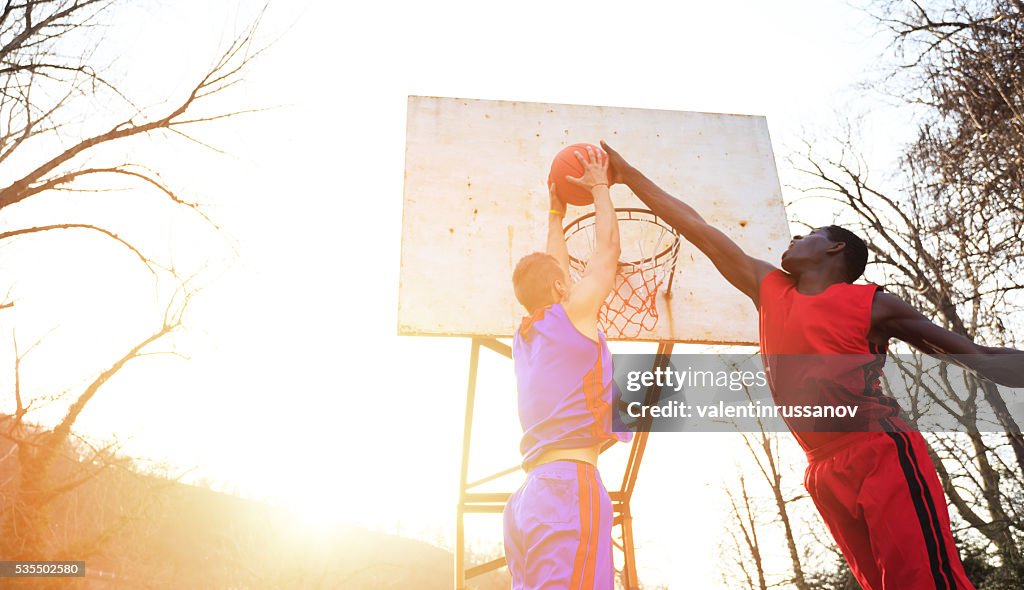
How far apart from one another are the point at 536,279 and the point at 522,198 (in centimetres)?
408

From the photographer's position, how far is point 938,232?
12641 millimetres

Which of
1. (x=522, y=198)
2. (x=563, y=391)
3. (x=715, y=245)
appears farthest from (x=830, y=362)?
(x=522, y=198)

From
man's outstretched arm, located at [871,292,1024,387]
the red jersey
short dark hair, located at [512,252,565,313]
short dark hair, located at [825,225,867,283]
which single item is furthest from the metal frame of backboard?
man's outstretched arm, located at [871,292,1024,387]

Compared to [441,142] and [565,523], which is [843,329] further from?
[441,142]

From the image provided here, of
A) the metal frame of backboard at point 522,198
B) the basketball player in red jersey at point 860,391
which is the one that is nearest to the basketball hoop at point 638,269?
the metal frame of backboard at point 522,198

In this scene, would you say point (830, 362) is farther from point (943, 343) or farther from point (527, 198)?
point (527, 198)

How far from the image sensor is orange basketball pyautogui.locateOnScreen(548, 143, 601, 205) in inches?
143

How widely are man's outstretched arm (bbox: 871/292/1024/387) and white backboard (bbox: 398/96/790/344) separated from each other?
157 inches

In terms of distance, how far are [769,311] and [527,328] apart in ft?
3.00

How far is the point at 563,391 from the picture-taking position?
8.68 ft

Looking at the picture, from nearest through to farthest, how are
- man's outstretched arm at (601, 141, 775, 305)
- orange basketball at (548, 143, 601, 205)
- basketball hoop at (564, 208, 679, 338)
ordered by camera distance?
man's outstretched arm at (601, 141, 775, 305)
orange basketball at (548, 143, 601, 205)
basketball hoop at (564, 208, 679, 338)

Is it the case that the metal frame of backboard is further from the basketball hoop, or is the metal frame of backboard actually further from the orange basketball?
the orange basketball

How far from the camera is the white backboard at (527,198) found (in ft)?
21.1
